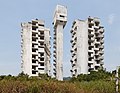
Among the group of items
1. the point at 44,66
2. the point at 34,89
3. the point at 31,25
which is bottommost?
the point at 34,89

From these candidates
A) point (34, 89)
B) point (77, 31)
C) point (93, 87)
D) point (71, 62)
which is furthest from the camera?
point (71, 62)

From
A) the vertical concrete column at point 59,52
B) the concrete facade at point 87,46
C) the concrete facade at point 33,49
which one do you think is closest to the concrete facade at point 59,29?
the vertical concrete column at point 59,52

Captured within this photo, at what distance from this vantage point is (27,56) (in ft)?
209

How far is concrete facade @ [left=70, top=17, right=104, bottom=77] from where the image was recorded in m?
59.5

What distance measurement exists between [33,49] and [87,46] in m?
12.4

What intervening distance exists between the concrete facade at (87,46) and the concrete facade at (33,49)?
269 inches

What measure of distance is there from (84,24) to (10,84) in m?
52.5

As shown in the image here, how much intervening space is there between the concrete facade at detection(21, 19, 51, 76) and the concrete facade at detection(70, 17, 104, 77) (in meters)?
6.83

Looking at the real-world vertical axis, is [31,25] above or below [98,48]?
above

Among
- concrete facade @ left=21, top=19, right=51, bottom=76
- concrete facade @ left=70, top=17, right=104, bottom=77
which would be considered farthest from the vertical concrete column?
concrete facade @ left=21, top=19, right=51, bottom=76

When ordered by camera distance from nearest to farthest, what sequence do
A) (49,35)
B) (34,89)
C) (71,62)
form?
(34,89)
(71,62)
(49,35)

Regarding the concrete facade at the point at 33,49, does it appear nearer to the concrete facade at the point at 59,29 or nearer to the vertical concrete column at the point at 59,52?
the concrete facade at the point at 59,29

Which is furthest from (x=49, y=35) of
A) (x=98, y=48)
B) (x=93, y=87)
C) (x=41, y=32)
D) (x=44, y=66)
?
(x=93, y=87)

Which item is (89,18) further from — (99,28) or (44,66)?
(44,66)
